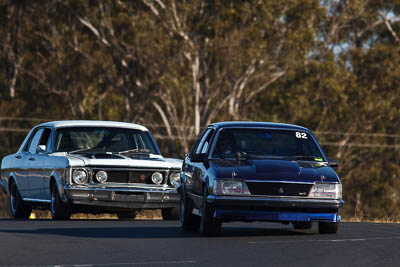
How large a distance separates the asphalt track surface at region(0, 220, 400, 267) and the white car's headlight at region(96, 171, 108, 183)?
1.07m

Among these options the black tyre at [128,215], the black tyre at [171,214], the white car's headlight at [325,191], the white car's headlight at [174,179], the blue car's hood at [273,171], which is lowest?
the black tyre at [128,215]

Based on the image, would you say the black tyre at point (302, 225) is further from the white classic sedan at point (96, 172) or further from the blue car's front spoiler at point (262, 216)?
the white classic sedan at point (96, 172)

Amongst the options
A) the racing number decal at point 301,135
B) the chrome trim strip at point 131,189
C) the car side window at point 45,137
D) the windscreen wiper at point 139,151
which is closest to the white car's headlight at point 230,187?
the racing number decal at point 301,135

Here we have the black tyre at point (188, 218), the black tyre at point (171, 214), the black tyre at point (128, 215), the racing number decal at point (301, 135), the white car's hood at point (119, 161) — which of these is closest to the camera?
the racing number decal at point (301, 135)

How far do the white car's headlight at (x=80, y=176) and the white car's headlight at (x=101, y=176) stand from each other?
185 mm

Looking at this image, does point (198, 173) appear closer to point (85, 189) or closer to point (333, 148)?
point (85, 189)

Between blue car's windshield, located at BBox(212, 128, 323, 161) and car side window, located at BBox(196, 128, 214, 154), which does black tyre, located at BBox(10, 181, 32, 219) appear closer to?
car side window, located at BBox(196, 128, 214, 154)

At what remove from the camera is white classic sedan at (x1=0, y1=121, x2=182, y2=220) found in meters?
15.2

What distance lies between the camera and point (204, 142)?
44.0 feet

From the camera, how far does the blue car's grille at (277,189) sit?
11.6m

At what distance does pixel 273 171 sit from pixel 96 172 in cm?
437

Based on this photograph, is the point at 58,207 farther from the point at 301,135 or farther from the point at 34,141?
the point at 301,135

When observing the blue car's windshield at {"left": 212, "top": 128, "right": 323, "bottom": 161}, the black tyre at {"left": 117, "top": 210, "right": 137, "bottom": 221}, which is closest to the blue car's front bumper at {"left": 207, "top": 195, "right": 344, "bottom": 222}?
the blue car's windshield at {"left": 212, "top": 128, "right": 323, "bottom": 161}

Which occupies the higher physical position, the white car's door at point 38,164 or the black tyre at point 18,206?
the white car's door at point 38,164
